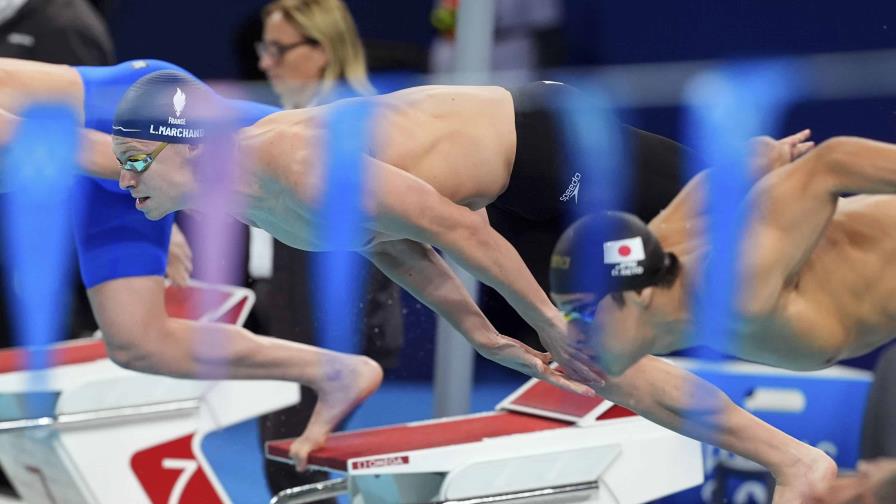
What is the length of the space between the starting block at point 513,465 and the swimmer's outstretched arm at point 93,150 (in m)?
0.73

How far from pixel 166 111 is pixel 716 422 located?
1217 millimetres

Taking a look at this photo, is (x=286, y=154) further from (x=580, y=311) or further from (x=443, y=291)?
(x=580, y=311)

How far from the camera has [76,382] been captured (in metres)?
3.63

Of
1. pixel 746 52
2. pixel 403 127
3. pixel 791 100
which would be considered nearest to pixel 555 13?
pixel 746 52

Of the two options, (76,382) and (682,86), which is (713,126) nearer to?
(682,86)

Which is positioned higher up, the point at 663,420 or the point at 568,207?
the point at 568,207

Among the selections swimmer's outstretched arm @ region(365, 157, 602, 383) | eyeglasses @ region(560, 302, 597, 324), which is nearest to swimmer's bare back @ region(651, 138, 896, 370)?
eyeglasses @ region(560, 302, 597, 324)

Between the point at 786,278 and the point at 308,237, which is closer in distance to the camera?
the point at 786,278

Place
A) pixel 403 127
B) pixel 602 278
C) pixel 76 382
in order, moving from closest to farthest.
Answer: pixel 602 278
pixel 403 127
pixel 76 382

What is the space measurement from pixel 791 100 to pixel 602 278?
770 millimetres

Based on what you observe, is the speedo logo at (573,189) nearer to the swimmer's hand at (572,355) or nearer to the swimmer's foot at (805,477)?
the swimmer's hand at (572,355)

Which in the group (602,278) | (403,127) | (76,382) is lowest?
(76,382)

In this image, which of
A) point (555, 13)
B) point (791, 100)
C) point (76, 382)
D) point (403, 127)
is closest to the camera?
point (403, 127)

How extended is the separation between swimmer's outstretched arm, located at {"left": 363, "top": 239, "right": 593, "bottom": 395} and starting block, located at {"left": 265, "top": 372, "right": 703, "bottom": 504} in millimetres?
223
